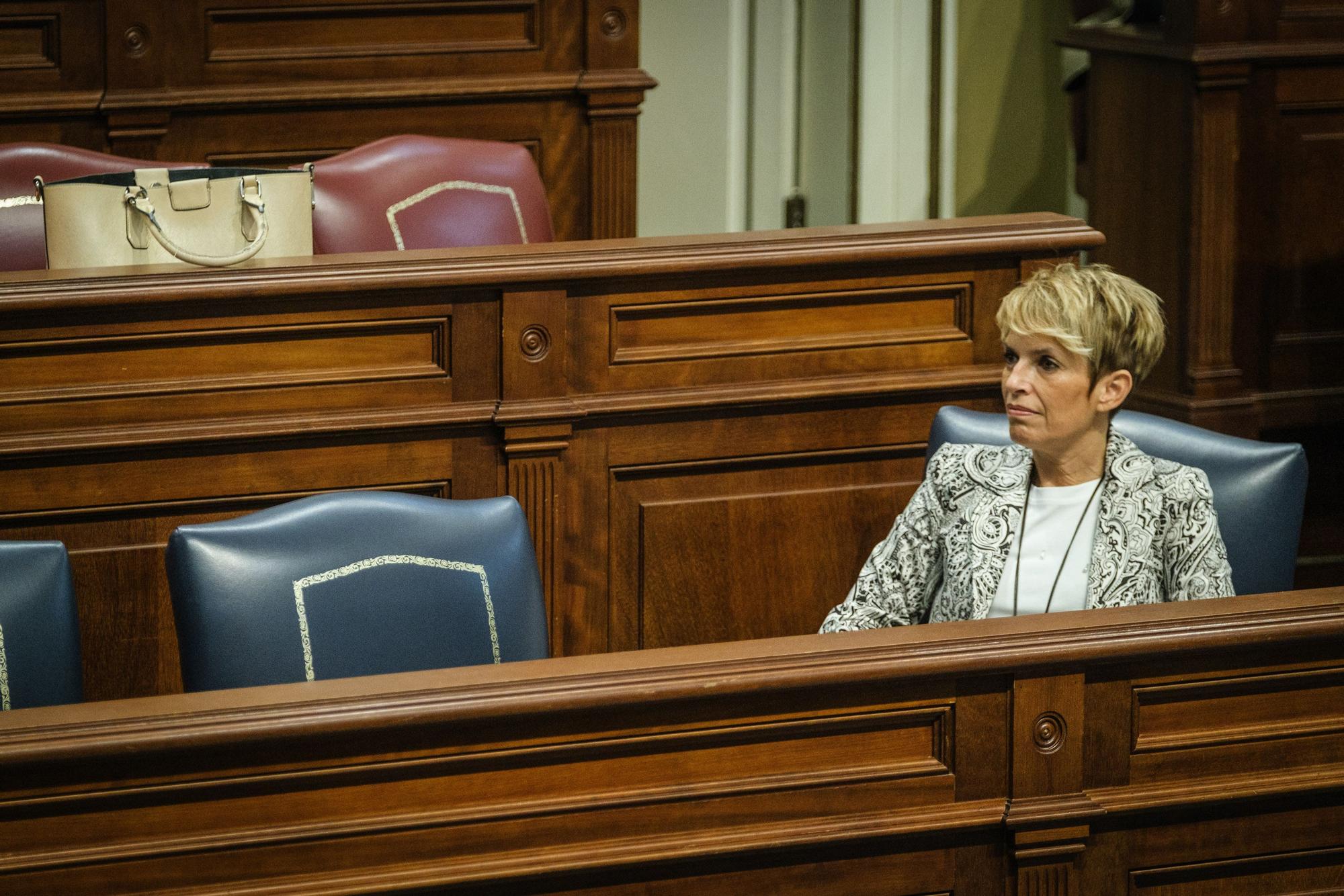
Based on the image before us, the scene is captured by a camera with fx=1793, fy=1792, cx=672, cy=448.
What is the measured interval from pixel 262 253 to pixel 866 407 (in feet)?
3.21

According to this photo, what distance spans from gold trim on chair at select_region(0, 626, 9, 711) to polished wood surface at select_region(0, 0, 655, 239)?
227 centimetres

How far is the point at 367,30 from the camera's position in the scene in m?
4.07

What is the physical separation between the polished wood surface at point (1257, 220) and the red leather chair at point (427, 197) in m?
1.60

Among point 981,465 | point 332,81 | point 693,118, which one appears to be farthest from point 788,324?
point 693,118

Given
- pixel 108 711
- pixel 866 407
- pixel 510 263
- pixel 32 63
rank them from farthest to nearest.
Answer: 1. pixel 32 63
2. pixel 866 407
3. pixel 510 263
4. pixel 108 711

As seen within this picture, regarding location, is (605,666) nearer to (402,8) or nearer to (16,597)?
(16,597)

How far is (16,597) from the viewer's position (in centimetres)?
189

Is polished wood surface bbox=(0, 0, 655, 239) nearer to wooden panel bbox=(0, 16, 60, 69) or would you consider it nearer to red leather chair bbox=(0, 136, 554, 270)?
wooden panel bbox=(0, 16, 60, 69)

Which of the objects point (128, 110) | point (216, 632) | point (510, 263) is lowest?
point (216, 632)

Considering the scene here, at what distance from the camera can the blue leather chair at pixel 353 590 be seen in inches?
76.8

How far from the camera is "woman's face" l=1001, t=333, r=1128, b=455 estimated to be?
2.31 metres

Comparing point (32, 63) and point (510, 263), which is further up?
point (32, 63)

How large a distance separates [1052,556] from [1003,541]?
70 mm

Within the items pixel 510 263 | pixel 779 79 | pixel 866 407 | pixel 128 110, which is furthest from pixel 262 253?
pixel 779 79
